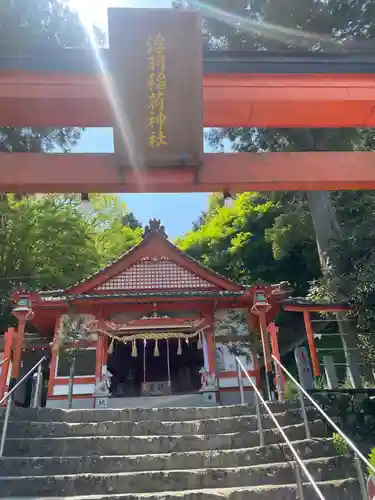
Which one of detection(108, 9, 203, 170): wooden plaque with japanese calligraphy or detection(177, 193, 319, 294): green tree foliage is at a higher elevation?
detection(177, 193, 319, 294): green tree foliage

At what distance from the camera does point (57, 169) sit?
3.94m

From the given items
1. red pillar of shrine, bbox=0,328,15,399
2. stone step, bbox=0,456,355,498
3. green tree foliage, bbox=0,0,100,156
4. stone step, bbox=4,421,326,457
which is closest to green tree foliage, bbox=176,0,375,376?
green tree foliage, bbox=0,0,100,156

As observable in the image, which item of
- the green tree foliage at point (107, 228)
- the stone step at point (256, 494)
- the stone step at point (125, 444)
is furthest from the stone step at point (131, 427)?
the green tree foliage at point (107, 228)

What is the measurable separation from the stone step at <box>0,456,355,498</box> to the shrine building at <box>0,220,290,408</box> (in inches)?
238

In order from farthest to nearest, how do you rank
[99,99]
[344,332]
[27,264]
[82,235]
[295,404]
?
1. [82,235]
2. [27,264]
3. [344,332]
4. [295,404]
5. [99,99]

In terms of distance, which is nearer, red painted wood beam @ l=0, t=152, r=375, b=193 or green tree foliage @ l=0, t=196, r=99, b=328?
red painted wood beam @ l=0, t=152, r=375, b=193

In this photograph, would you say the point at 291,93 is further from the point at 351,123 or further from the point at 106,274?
the point at 106,274

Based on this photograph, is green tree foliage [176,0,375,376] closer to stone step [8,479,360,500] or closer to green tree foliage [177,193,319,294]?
green tree foliage [177,193,319,294]

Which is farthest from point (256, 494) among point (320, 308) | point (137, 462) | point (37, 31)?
point (37, 31)

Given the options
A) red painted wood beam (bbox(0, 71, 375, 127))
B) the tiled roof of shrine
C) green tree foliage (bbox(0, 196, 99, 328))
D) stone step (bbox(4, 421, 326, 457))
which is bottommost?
stone step (bbox(4, 421, 326, 457))

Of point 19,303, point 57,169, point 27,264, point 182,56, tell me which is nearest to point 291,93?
point 182,56

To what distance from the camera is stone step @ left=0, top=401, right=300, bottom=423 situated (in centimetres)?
736

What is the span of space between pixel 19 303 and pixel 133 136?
343 inches

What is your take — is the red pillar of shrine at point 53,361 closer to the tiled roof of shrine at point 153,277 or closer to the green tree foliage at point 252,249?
the tiled roof of shrine at point 153,277
